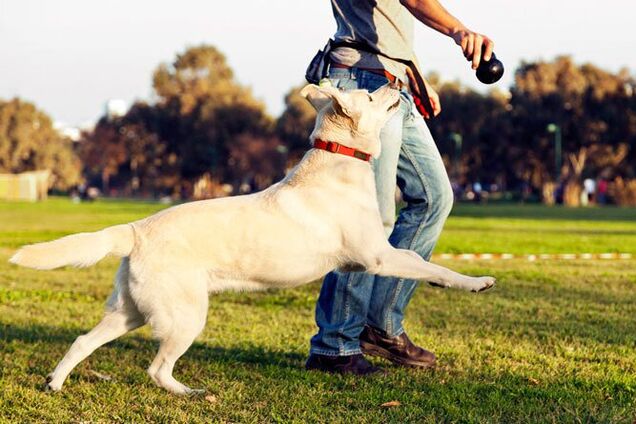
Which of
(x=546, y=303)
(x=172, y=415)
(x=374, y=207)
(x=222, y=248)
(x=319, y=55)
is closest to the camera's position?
(x=172, y=415)

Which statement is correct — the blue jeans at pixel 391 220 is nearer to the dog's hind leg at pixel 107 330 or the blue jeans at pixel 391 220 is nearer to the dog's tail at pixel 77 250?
the dog's hind leg at pixel 107 330

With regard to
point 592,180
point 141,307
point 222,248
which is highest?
point 222,248

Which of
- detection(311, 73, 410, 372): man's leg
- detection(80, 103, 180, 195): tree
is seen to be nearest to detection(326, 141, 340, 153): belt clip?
detection(311, 73, 410, 372): man's leg

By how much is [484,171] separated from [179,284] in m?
68.8

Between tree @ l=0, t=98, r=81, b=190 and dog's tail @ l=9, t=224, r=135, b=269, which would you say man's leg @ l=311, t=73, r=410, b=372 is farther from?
tree @ l=0, t=98, r=81, b=190

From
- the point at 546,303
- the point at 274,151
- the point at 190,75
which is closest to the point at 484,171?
the point at 274,151

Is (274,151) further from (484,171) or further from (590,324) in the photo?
(590,324)

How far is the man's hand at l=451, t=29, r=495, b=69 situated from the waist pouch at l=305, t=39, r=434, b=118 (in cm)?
53

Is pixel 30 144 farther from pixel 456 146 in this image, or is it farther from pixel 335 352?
pixel 335 352

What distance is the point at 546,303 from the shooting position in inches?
334

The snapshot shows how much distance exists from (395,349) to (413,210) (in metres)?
0.85

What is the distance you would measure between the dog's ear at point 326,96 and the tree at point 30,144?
9128 centimetres

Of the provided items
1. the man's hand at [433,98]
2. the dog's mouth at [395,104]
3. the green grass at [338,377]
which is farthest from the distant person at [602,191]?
the dog's mouth at [395,104]

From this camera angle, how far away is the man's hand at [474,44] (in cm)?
490
